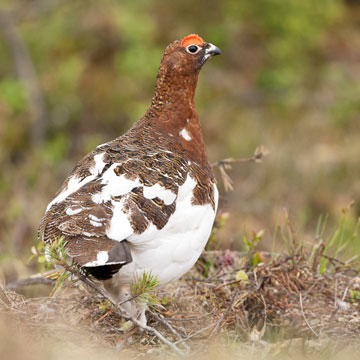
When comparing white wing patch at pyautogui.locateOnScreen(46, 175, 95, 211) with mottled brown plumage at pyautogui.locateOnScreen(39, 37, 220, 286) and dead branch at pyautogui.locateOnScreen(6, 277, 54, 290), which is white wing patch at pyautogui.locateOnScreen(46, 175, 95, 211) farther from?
dead branch at pyautogui.locateOnScreen(6, 277, 54, 290)

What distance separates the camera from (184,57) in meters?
4.36

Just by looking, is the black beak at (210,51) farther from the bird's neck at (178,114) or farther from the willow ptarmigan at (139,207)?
the willow ptarmigan at (139,207)

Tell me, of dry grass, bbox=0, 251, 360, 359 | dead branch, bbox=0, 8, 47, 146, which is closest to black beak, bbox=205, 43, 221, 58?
dry grass, bbox=0, 251, 360, 359

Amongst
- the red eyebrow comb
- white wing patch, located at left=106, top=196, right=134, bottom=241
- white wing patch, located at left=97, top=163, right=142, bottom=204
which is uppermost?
the red eyebrow comb

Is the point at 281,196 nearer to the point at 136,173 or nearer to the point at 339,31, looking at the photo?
the point at 339,31

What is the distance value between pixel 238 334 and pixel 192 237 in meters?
0.67

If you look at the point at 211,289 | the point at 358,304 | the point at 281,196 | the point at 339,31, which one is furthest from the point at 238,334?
the point at 339,31

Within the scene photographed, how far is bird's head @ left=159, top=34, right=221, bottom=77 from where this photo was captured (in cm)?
435

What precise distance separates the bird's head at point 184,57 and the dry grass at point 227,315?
125 cm

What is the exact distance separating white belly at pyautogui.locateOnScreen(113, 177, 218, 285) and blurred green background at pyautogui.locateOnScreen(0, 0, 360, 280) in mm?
4671

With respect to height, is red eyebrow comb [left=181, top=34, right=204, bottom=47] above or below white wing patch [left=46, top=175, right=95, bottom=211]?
above

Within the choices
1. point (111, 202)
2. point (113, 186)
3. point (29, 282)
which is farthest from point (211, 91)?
point (111, 202)

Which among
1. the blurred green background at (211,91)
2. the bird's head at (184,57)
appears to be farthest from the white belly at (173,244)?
the blurred green background at (211,91)

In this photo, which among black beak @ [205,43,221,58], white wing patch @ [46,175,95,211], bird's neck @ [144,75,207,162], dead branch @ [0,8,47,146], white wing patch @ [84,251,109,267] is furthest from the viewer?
dead branch @ [0,8,47,146]
